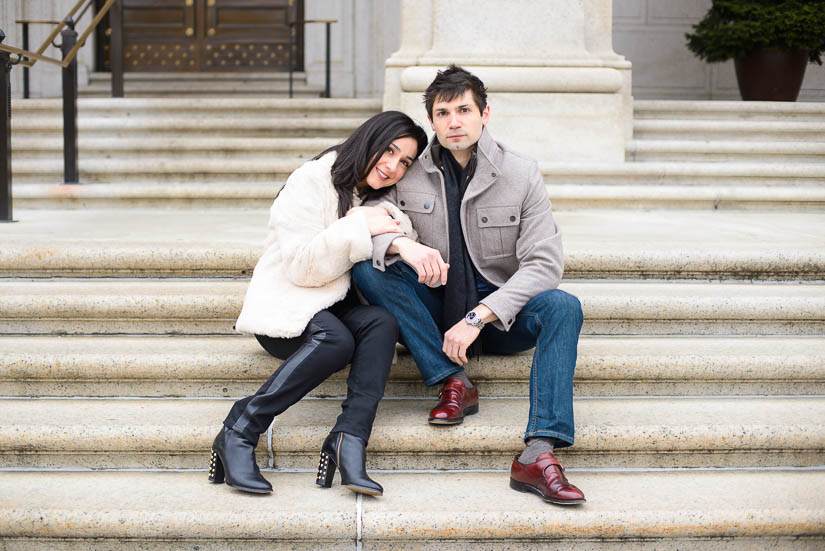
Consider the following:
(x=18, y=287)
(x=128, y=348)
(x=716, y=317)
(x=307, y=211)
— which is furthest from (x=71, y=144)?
(x=716, y=317)

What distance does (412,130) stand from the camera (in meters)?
2.61

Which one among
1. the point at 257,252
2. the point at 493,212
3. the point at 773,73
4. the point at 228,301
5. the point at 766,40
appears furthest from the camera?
the point at 773,73

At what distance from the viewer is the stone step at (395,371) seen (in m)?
2.82

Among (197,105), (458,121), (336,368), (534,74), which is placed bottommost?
(336,368)

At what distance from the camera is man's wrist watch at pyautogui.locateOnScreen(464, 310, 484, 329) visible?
8.25 feet

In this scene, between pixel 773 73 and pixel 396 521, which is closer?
pixel 396 521

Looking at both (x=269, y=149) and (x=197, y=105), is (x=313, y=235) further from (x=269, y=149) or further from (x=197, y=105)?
(x=197, y=105)

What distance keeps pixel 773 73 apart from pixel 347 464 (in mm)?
6383

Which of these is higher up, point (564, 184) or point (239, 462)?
point (564, 184)

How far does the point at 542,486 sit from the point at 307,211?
1054 millimetres

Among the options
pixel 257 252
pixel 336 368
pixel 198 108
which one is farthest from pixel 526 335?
pixel 198 108

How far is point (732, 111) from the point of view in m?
6.40

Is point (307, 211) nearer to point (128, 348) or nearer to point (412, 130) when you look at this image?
point (412, 130)

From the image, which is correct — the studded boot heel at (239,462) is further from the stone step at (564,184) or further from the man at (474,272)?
the stone step at (564,184)
